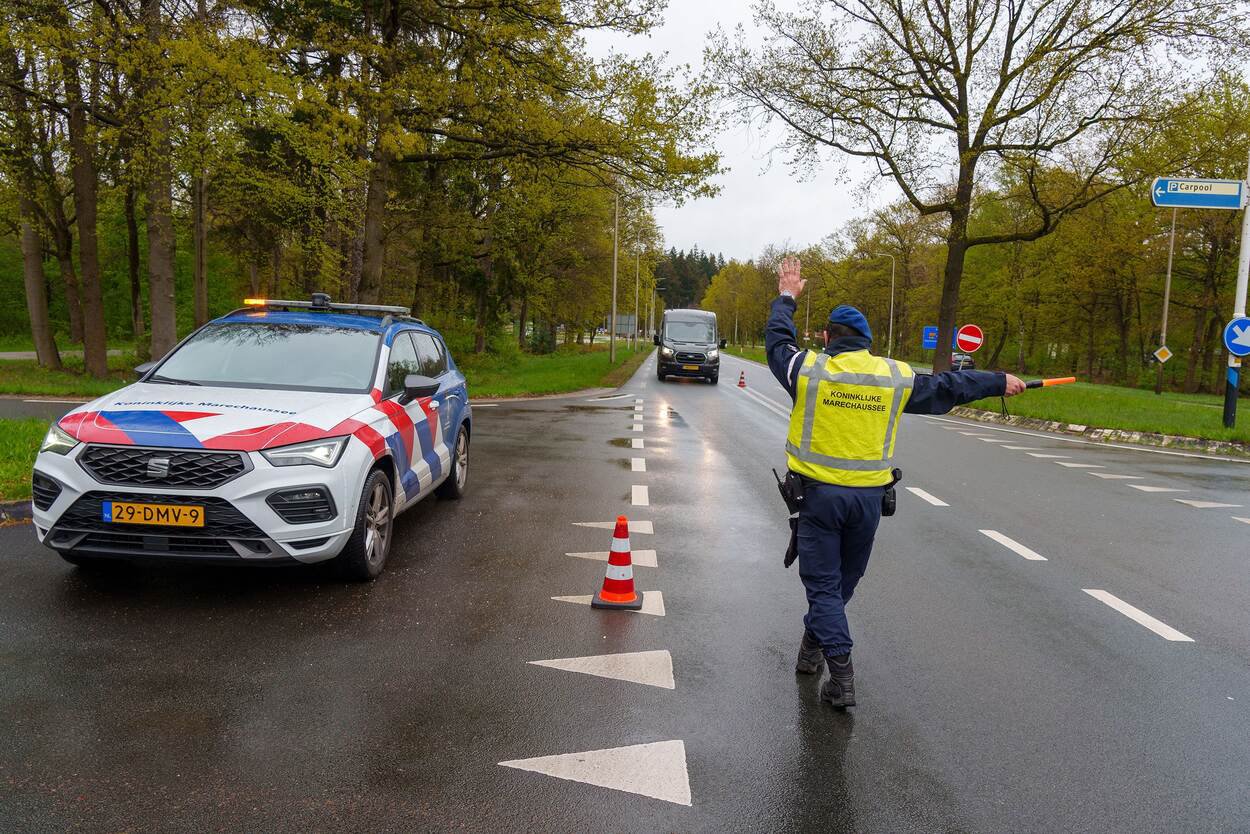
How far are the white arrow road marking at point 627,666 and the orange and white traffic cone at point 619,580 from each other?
0.68 metres

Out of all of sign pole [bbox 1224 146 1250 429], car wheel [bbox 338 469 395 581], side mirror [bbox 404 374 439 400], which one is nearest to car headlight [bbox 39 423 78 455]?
car wheel [bbox 338 469 395 581]

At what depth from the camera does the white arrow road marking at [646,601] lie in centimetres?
501

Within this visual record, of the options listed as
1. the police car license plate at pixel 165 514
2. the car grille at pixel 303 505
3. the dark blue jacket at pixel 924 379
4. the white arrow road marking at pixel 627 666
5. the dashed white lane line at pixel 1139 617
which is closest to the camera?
the white arrow road marking at pixel 627 666

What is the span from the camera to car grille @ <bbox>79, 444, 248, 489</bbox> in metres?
4.41

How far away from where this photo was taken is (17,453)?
26.5 feet

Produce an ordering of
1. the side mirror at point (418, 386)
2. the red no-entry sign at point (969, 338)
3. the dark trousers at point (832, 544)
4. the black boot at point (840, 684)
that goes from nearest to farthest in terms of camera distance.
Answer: the black boot at point (840, 684) < the dark trousers at point (832, 544) < the side mirror at point (418, 386) < the red no-entry sign at point (969, 338)

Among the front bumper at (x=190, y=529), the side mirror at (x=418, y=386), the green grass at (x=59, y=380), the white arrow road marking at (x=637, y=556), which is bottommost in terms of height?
the white arrow road marking at (x=637, y=556)

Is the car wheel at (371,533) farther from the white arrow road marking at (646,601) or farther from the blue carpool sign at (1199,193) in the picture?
the blue carpool sign at (1199,193)

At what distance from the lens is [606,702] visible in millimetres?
3744

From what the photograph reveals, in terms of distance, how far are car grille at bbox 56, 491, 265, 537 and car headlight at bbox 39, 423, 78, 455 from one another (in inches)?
13.1

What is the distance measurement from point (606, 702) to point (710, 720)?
481mm

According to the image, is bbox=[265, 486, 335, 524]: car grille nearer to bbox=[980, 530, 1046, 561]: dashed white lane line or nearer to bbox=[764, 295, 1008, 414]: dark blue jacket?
bbox=[764, 295, 1008, 414]: dark blue jacket

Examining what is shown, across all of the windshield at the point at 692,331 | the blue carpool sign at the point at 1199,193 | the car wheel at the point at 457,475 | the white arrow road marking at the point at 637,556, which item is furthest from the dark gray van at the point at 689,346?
the white arrow road marking at the point at 637,556

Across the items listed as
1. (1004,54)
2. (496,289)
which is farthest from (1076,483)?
(496,289)
